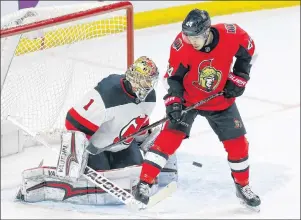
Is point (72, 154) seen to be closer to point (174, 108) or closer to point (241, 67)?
point (174, 108)

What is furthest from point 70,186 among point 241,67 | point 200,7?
point 200,7

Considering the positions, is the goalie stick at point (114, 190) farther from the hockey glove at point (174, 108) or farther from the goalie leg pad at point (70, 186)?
the hockey glove at point (174, 108)

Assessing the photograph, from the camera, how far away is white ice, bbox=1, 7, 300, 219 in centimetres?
312

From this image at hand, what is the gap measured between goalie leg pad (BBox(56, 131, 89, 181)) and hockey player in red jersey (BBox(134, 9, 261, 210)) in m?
0.22

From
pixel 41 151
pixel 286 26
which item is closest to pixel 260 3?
pixel 286 26

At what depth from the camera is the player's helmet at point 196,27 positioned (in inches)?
107

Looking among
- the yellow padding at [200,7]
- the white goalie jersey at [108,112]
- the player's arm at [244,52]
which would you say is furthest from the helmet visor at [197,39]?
the yellow padding at [200,7]

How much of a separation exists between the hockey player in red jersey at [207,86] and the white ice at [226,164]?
0.12 m

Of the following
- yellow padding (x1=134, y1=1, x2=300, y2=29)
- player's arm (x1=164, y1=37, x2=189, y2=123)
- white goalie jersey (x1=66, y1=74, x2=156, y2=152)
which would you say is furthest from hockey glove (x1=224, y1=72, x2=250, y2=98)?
yellow padding (x1=134, y1=1, x2=300, y2=29)

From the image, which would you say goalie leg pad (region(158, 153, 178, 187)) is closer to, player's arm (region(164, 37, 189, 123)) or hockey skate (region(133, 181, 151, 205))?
hockey skate (region(133, 181, 151, 205))

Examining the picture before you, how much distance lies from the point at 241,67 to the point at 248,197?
50 cm

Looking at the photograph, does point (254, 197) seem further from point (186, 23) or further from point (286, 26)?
point (286, 26)

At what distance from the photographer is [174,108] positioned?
2918mm

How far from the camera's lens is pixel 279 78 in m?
4.67
